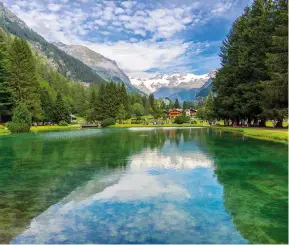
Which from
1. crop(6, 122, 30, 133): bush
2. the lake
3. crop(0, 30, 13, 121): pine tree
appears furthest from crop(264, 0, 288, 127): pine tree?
crop(0, 30, 13, 121): pine tree

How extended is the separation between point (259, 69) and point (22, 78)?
5605 centimetres

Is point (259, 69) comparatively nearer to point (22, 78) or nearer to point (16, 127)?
point (16, 127)

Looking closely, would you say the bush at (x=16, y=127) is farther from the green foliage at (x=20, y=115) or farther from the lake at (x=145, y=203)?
the lake at (x=145, y=203)

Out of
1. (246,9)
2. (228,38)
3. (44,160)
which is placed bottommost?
(44,160)

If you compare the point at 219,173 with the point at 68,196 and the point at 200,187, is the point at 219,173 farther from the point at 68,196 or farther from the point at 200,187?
the point at 68,196

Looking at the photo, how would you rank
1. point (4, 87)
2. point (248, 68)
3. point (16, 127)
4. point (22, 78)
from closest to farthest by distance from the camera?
1. point (248, 68)
2. point (16, 127)
3. point (4, 87)
4. point (22, 78)

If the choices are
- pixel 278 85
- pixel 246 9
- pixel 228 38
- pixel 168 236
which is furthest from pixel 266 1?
pixel 168 236

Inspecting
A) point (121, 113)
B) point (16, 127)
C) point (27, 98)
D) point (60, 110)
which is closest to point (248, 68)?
point (16, 127)

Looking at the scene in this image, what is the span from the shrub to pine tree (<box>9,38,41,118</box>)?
11.2 m

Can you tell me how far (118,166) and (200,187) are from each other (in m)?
6.36

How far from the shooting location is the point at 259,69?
46031mm

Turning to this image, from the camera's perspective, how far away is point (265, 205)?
9.52m

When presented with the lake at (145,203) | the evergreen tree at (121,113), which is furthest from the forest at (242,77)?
the lake at (145,203)

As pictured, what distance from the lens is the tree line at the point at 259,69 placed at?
119 feet
